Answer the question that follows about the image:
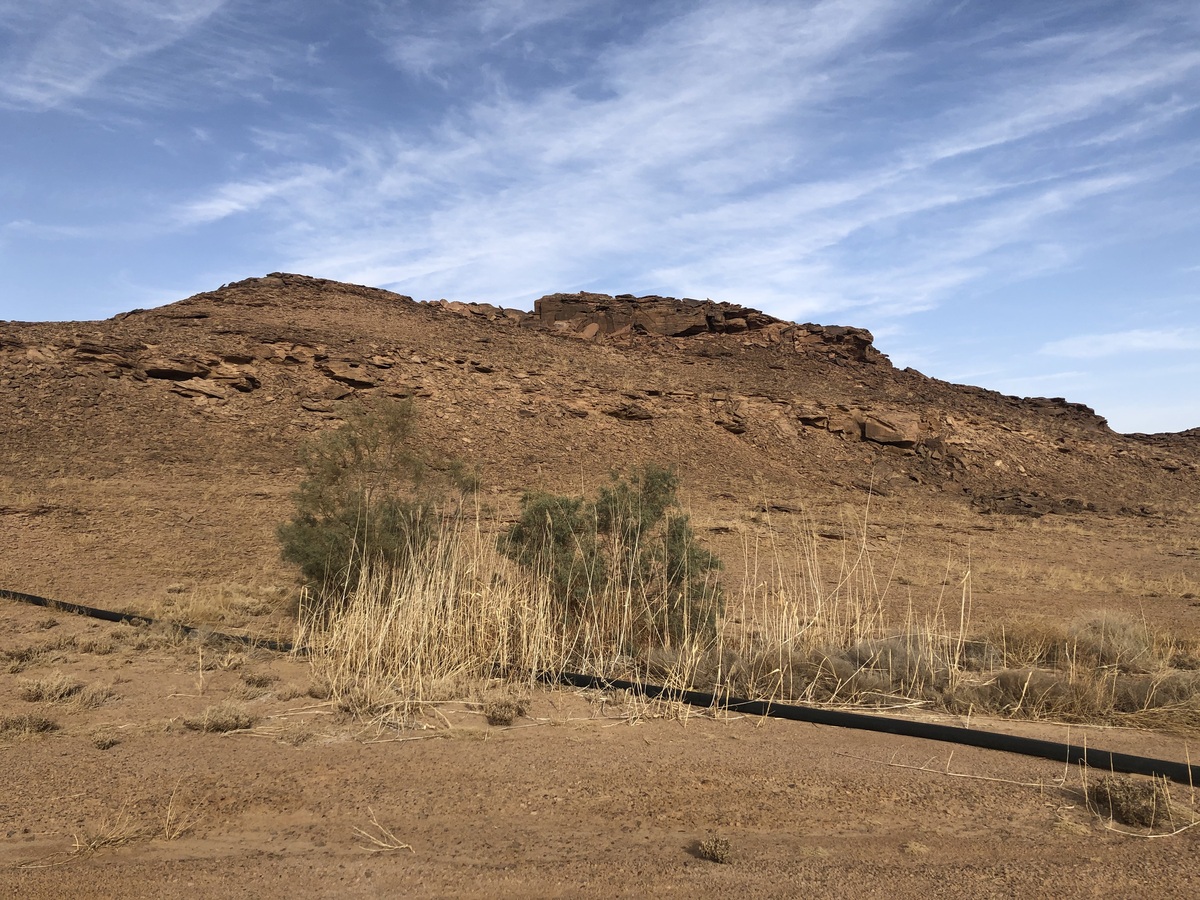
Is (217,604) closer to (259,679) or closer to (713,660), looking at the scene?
(259,679)

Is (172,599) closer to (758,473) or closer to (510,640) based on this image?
(510,640)

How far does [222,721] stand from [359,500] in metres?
5.48

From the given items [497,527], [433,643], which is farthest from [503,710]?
[497,527]

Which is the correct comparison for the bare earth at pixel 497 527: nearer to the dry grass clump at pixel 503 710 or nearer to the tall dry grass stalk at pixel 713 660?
the dry grass clump at pixel 503 710

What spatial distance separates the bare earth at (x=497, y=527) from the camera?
12.9 ft

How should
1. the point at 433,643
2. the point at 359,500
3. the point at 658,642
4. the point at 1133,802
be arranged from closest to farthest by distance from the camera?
the point at 1133,802, the point at 433,643, the point at 658,642, the point at 359,500

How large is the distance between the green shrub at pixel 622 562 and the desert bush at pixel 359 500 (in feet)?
3.98

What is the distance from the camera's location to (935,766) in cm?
519

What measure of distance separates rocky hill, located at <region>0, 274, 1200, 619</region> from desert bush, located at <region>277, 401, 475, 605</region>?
3.23 m

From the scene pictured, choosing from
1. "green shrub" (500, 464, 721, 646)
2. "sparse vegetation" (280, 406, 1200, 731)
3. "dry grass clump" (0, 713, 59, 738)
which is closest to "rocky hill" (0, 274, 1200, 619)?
"green shrub" (500, 464, 721, 646)

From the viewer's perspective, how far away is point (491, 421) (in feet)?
89.7

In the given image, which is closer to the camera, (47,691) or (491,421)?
(47,691)

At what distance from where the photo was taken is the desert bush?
10.8m

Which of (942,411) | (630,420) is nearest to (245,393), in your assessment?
(630,420)
